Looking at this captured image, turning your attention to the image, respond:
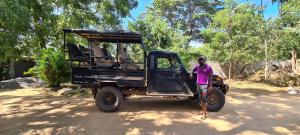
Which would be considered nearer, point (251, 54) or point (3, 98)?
point (3, 98)

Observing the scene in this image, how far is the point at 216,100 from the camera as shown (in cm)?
1011

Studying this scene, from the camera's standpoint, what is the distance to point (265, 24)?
1984 centimetres

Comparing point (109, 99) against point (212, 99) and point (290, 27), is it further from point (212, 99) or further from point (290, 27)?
point (290, 27)

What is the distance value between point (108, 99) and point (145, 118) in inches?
58.4

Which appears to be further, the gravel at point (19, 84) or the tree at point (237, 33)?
the tree at point (237, 33)

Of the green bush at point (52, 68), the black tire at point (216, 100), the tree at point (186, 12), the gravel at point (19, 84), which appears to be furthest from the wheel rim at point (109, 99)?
the tree at point (186, 12)

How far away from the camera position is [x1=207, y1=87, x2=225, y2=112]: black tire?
1005cm

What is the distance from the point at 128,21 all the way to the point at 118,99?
41.5 ft

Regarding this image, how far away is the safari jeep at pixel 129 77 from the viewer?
32.8 ft

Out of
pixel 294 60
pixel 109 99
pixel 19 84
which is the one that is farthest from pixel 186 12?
pixel 109 99

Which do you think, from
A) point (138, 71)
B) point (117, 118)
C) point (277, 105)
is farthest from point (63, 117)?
point (277, 105)

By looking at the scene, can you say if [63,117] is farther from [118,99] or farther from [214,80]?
[214,80]

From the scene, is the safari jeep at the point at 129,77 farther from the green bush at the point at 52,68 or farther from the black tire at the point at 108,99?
the green bush at the point at 52,68

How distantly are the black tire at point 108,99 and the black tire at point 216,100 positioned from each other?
2509 millimetres
